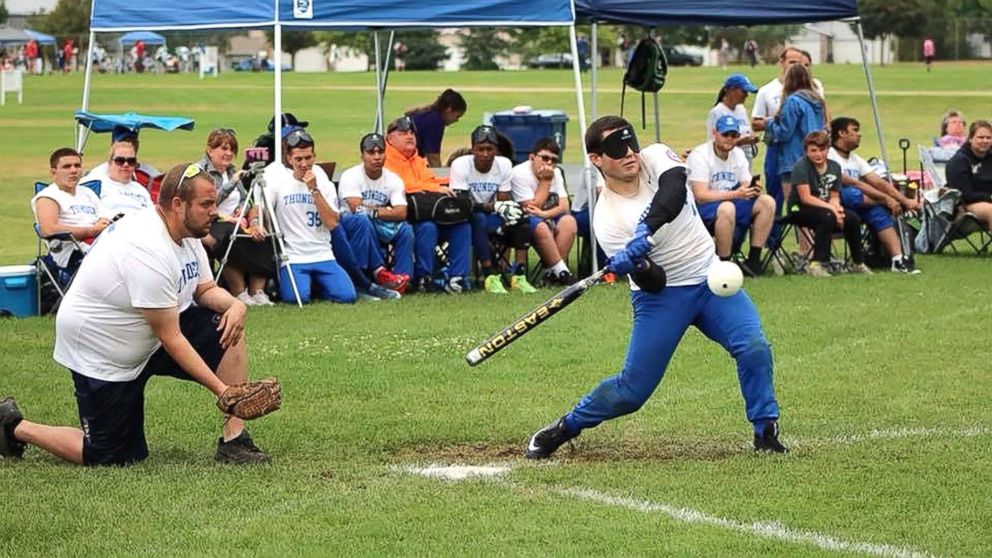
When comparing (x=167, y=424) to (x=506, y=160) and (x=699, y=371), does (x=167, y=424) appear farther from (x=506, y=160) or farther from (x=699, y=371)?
(x=506, y=160)

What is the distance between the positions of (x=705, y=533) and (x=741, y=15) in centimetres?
1051

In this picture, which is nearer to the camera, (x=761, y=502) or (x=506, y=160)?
(x=761, y=502)

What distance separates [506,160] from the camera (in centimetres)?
1612

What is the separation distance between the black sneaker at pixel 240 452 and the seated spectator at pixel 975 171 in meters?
11.0

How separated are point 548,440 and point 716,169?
317 inches

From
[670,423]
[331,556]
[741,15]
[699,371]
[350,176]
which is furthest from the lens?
[741,15]

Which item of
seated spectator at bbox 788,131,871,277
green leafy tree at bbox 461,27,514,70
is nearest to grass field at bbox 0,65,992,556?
seated spectator at bbox 788,131,871,277

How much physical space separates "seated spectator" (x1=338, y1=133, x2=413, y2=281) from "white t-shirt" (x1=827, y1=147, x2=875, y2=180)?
4.41 metres

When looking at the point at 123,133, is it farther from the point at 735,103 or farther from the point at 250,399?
the point at 250,399

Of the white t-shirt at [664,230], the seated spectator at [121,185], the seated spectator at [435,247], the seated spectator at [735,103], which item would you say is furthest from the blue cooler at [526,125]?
the white t-shirt at [664,230]

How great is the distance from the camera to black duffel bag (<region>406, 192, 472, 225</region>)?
49.8ft

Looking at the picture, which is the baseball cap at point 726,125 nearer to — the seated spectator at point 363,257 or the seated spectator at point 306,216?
the seated spectator at point 363,257

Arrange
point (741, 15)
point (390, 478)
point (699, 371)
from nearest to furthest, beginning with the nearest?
point (390, 478), point (699, 371), point (741, 15)

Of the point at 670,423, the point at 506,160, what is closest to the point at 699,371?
the point at 670,423
